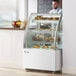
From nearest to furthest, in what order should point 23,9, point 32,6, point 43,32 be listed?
point 43,32
point 32,6
point 23,9

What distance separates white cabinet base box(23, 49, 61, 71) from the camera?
22.2 ft

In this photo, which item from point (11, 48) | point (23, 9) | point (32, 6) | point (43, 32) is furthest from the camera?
point (23, 9)

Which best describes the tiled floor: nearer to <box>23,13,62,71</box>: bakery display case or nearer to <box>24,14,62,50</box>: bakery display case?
<box>23,13,62,71</box>: bakery display case

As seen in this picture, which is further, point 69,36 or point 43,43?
point 43,43

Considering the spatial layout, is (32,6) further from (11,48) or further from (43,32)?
(43,32)

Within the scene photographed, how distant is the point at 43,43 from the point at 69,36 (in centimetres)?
67

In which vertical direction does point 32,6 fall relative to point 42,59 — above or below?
above

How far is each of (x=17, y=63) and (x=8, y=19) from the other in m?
2.61

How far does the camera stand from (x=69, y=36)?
6848 millimetres

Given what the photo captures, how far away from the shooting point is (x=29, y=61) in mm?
7039

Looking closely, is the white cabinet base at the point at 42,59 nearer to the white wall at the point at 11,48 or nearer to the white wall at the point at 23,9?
the white wall at the point at 11,48

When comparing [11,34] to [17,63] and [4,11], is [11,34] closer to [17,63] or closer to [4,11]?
[17,63]

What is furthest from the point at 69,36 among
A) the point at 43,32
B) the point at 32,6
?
the point at 32,6

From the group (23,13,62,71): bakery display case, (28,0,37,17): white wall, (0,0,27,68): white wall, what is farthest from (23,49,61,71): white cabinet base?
(28,0,37,17): white wall
